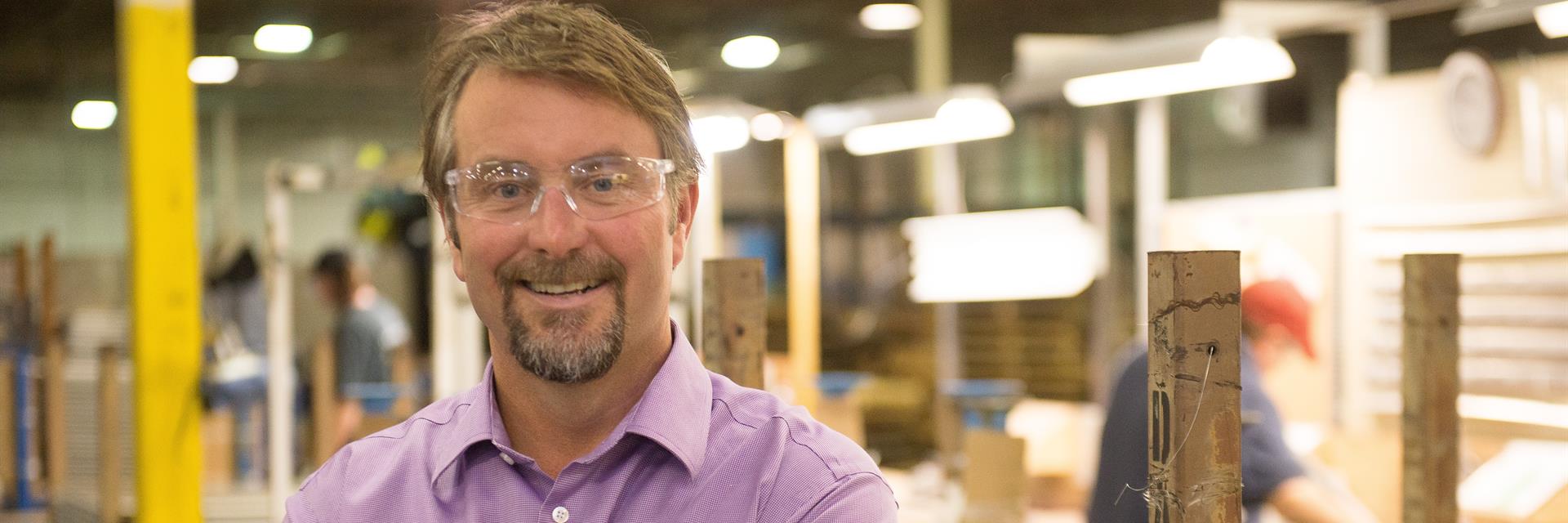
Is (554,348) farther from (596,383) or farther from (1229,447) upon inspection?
(1229,447)

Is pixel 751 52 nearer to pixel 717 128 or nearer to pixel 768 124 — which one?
pixel 768 124

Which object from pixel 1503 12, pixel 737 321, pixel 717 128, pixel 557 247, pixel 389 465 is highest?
pixel 1503 12

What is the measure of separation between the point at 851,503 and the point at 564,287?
13.4 inches

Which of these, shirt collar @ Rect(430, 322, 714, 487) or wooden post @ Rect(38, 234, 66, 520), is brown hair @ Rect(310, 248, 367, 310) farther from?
shirt collar @ Rect(430, 322, 714, 487)

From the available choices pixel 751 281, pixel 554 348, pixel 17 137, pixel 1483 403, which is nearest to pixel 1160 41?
pixel 1483 403

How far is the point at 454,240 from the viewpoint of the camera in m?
1.52

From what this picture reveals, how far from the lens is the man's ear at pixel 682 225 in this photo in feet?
5.09

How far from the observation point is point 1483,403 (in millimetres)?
5352

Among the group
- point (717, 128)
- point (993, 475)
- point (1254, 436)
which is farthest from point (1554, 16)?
point (717, 128)

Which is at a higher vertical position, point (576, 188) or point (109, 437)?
point (576, 188)

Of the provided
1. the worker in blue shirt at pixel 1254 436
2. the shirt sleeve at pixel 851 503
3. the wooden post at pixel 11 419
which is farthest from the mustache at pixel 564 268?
the wooden post at pixel 11 419

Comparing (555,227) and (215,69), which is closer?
(555,227)

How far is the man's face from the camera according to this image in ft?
4.60

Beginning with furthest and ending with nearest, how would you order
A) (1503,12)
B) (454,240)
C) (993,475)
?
1. (1503,12)
2. (993,475)
3. (454,240)
